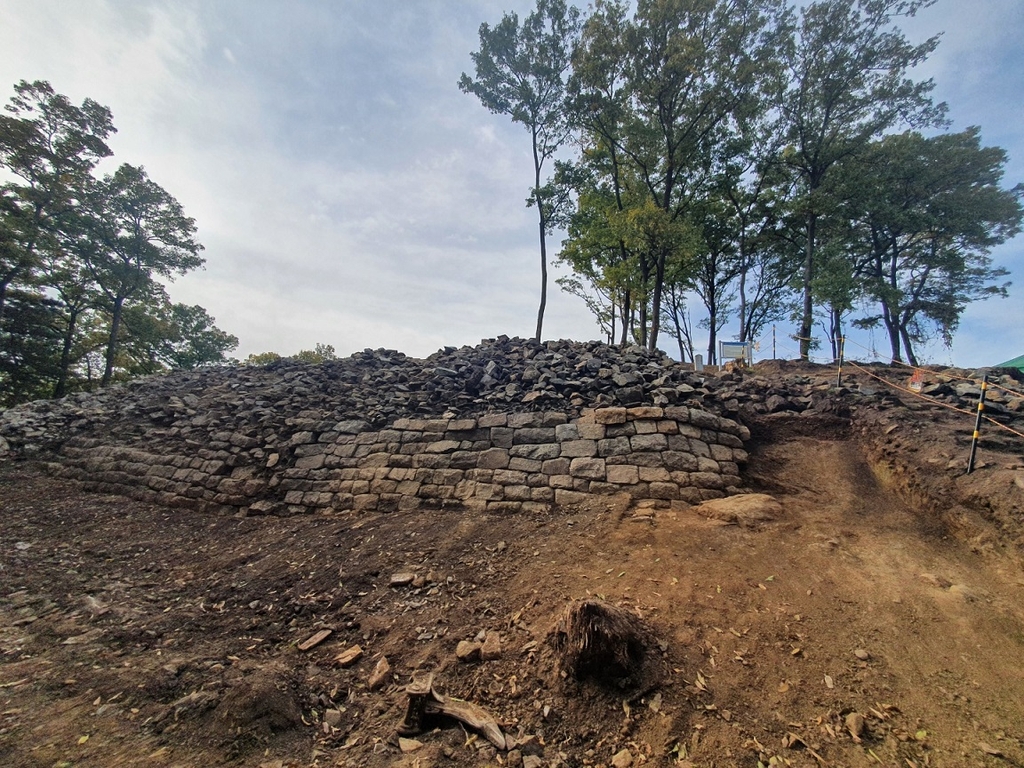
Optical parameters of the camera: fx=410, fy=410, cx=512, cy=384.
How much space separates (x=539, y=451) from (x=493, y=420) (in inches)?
36.9

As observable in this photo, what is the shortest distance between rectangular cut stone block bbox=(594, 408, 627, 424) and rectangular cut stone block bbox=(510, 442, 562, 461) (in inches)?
28.3

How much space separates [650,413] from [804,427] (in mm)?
2830

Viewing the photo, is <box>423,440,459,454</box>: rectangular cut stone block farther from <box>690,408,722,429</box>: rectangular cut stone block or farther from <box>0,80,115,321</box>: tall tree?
<box>0,80,115,321</box>: tall tree

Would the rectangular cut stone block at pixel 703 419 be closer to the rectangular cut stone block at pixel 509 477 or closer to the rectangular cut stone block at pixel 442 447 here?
the rectangular cut stone block at pixel 509 477

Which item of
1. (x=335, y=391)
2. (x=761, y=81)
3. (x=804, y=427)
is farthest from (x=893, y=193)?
(x=335, y=391)

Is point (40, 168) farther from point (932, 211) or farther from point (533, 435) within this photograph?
point (932, 211)

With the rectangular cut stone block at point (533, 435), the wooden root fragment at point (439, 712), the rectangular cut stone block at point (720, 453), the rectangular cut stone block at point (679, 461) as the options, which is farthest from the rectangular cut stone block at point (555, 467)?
the wooden root fragment at point (439, 712)

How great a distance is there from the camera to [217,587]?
4.52 meters

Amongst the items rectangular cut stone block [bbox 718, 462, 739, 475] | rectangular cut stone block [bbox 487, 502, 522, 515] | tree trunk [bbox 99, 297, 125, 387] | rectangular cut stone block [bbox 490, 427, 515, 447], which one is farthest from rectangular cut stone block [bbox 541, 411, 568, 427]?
tree trunk [bbox 99, 297, 125, 387]

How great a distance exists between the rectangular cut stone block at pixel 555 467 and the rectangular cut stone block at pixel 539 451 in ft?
0.24

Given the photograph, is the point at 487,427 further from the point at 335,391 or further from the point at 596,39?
the point at 596,39

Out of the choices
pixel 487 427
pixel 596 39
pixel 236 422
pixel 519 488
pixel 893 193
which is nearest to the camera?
pixel 519 488

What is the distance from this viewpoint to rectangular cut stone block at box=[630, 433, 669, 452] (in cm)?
566

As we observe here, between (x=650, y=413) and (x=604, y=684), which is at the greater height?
(x=650, y=413)
